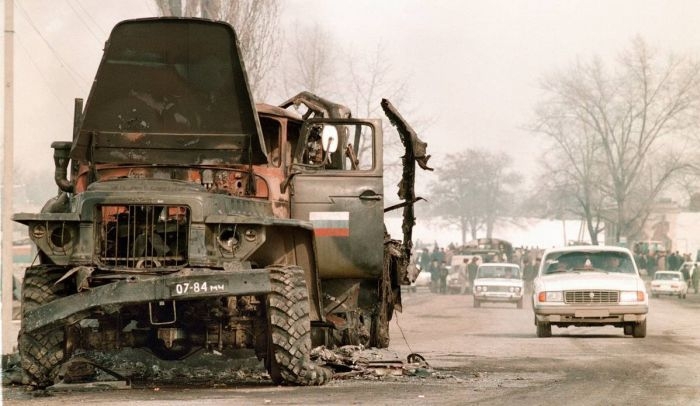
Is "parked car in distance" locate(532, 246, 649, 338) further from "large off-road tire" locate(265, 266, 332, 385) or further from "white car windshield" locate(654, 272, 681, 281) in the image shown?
"white car windshield" locate(654, 272, 681, 281)

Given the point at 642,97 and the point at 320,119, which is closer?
the point at 320,119

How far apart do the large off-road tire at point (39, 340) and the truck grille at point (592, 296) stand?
12432 millimetres

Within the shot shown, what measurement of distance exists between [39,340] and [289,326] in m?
2.24

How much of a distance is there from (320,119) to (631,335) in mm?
11660

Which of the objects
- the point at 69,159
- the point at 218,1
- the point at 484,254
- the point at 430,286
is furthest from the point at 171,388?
the point at 484,254

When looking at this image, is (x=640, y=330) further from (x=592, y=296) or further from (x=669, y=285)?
(x=669, y=285)

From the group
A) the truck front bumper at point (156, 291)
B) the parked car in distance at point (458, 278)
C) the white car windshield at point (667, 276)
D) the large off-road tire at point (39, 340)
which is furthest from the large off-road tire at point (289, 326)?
the parked car in distance at point (458, 278)

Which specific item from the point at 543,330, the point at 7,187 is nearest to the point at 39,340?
the point at 7,187

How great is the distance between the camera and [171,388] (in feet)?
40.9

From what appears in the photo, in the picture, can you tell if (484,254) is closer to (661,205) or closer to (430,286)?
(430,286)

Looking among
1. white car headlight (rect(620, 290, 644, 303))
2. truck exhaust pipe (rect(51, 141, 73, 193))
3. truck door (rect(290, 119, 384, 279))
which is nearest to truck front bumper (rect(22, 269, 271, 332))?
truck exhaust pipe (rect(51, 141, 73, 193))

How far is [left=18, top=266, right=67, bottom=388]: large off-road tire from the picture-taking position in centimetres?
1193

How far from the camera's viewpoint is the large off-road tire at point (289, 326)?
1177cm

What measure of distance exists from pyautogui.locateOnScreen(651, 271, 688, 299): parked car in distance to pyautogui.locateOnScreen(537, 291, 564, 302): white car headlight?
32.2 metres
